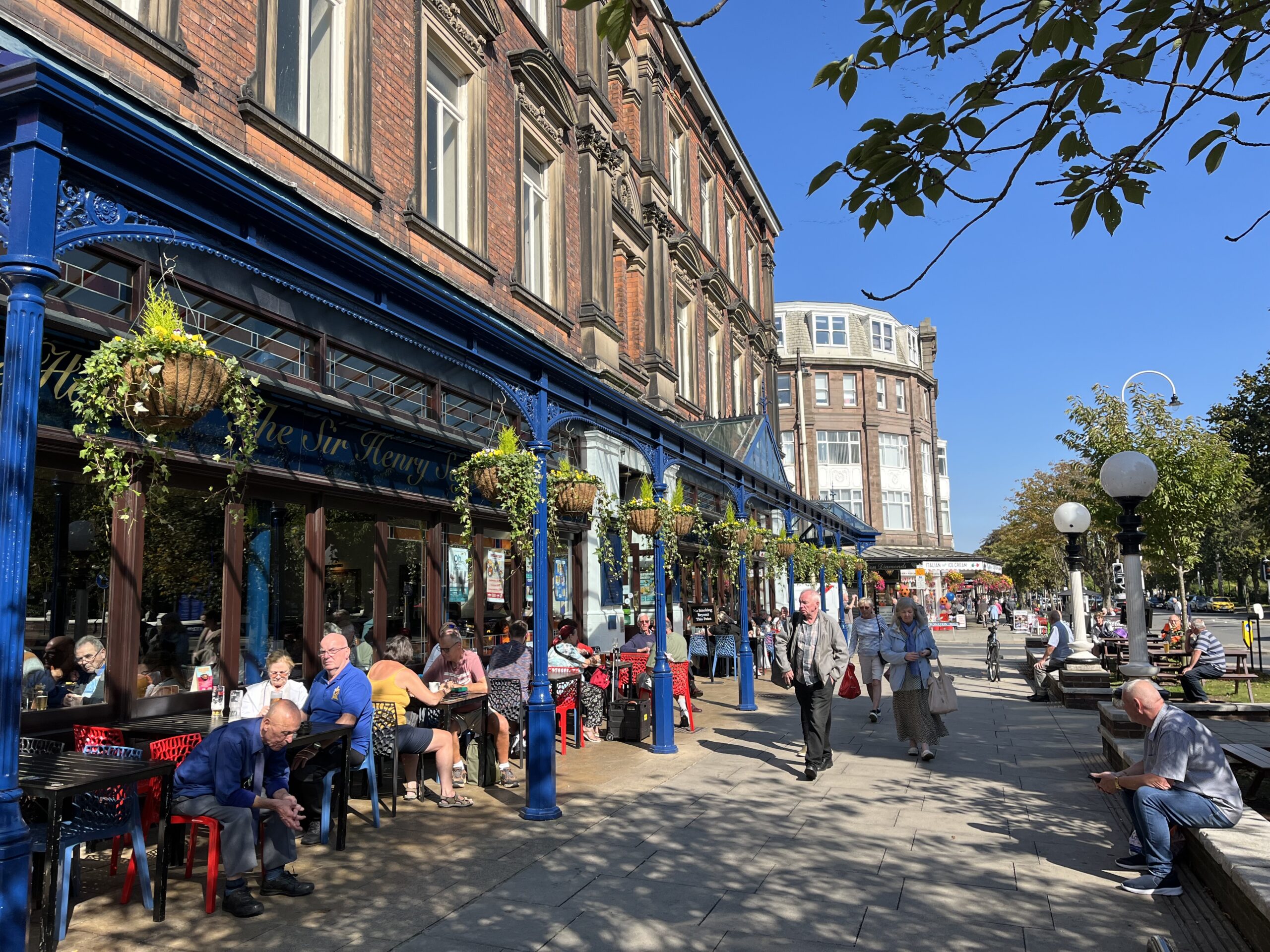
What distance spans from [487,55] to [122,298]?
8.12 m

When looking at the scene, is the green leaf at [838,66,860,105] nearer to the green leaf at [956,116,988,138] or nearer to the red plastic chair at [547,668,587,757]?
the green leaf at [956,116,988,138]

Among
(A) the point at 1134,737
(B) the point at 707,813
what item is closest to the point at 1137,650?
(A) the point at 1134,737

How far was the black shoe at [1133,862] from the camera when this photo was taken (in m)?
5.55

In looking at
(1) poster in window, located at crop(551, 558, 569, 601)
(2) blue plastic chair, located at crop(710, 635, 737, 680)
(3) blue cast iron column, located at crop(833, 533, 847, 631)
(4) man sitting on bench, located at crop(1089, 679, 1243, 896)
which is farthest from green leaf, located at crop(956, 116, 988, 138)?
(3) blue cast iron column, located at crop(833, 533, 847, 631)

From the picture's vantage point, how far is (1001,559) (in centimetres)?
6231

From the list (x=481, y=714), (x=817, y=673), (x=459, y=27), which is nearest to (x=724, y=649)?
(x=817, y=673)

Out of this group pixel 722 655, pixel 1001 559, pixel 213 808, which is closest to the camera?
pixel 213 808

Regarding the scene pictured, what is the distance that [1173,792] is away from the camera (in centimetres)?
532

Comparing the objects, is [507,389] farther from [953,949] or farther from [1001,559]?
[1001,559]

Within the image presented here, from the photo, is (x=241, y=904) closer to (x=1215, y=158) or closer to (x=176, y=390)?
(x=176, y=390)

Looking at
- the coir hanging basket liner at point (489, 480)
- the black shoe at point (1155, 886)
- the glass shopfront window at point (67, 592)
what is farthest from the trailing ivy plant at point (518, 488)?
the black shoe at point (1155, 886)

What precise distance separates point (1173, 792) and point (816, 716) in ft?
11.7

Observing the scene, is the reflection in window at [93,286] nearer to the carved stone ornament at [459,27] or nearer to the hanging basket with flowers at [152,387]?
the hanging basket with flowers at [152,387]

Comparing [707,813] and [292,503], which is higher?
Answer: [292,503]
